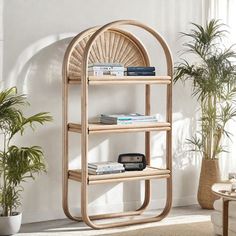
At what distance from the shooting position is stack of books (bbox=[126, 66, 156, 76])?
539 cm

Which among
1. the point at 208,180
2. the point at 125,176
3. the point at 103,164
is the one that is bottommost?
the point at 208,180

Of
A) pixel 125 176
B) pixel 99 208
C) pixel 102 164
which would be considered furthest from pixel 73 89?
pixel 99 208

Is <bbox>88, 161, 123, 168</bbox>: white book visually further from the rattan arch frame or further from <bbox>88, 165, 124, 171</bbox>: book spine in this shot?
the rattan arch frame

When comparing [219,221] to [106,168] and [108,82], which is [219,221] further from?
[108,82]

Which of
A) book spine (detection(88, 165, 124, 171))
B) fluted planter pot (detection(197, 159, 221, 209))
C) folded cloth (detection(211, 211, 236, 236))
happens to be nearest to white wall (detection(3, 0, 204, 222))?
fluted planter pot (detection(197, 159, 221, 209))

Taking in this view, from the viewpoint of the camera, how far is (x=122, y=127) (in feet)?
17.4

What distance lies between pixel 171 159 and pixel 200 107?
88cm

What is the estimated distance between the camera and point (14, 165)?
193 inches

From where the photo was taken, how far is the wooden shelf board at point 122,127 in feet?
16.9

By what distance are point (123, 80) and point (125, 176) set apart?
80 cm

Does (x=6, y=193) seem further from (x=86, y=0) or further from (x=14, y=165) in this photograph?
(x=86, y=0)

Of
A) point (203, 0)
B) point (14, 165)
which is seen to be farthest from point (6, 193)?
point (203, 0)

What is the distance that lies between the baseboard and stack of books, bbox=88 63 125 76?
→ 123 cm

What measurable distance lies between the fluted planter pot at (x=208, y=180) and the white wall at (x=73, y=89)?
25cm
